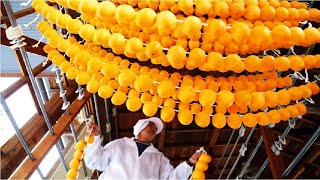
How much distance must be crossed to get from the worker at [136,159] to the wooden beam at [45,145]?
0.37 metres

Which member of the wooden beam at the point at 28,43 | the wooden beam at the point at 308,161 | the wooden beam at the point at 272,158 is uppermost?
the wooden beam at the point at 28,43

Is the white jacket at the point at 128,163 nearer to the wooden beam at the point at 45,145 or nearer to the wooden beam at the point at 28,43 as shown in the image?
the wooden beam at the point at 45,145

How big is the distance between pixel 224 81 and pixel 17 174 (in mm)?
1424

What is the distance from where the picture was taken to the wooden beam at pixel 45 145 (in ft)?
4.69

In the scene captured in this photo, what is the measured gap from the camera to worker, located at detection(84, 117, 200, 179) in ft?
7.25

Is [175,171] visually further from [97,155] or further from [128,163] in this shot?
[97,155]

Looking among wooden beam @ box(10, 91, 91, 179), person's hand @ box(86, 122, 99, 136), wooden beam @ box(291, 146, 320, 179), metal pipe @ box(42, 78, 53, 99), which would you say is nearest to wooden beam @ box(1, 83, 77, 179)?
wooden beam @ box(10, 91, 91, 179)

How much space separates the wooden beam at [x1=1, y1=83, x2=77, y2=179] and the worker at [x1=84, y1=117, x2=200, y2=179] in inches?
19.0

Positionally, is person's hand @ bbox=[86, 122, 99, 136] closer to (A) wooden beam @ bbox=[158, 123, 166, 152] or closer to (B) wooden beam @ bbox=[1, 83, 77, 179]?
(B) wooden beam @ bbox=[1, 83, 77, 179]

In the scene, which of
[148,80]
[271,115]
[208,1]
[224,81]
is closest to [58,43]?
[148,80]

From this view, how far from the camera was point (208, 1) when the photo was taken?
1.02 metres

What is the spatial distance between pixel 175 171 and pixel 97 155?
0.82m

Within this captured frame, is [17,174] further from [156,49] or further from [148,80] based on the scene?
[156,49]

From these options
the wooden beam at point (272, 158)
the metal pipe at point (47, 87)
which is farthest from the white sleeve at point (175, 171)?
the metal pipe at point (47, 87)
